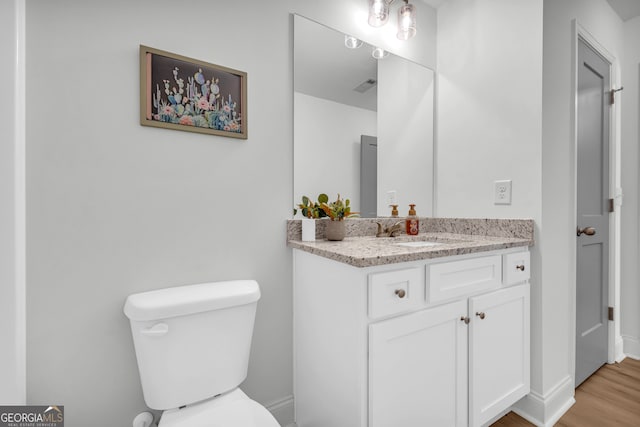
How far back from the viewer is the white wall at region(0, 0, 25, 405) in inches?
33.1

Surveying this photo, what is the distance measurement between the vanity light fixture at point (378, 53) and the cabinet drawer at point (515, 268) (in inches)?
51.0

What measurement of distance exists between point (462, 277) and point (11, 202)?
158 cm

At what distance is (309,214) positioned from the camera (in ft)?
4.72

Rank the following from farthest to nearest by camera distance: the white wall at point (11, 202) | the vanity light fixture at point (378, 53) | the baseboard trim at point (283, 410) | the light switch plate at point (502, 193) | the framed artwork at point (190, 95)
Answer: the vanity light fixture at point (378, 53) → the light switch plate at point (502, 193) → the baseboard trim at point (283, 410) → the framed artwork at point (190, 95) → the white wall at point (11, 202)

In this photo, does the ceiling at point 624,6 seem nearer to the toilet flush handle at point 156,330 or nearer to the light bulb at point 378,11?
the light bulb at point 378,11

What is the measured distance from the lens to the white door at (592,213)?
1.75 m

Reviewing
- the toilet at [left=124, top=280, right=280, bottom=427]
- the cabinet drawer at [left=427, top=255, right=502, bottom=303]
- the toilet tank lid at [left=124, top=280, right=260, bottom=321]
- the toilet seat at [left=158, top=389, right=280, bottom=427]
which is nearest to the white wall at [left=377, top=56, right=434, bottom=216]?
the cabinet drawer at [left=427, top=255, right=502, bottom=303]

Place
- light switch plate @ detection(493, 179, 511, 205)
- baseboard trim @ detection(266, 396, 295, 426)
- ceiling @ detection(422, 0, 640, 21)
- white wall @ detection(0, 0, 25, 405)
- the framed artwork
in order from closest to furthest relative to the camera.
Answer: white wall @ detection(0, 0, 25, 405), the framed artwork, baseboard trim @ detection(266, 396, 295, 426), light switch plate @ detection(493, 179, 511, 205), ceiling @ detection(422, 0, 640, 21)

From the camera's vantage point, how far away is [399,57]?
5.92ft

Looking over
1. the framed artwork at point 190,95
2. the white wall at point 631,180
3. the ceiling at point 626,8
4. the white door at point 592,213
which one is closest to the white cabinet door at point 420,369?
the framed artwork at point 190,95

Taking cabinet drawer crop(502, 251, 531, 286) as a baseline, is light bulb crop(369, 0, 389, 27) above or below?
above

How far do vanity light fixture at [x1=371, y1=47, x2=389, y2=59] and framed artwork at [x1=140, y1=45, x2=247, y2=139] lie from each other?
831 mm

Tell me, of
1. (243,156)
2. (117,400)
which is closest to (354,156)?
(243,156)

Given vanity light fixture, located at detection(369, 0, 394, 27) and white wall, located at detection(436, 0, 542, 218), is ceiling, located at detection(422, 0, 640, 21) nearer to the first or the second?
white wall, located at detection(436, 0, 542, 218)
